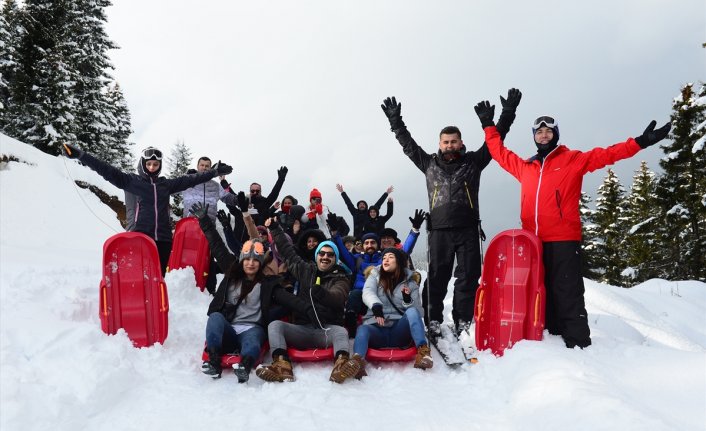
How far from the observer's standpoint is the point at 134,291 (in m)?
4.65

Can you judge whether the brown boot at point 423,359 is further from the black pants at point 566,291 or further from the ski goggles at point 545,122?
the ski goggles at point 545,122

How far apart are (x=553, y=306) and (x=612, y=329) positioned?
2861 millimetres

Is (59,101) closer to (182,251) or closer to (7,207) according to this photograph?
(7,207)

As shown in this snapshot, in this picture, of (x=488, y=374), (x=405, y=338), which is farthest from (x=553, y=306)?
(x=405, y=338)

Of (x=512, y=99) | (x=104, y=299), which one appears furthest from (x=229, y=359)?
(x=512, y=99)

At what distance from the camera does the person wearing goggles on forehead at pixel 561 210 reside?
4312 millimetres

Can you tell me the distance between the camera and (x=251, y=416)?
10.5 ft

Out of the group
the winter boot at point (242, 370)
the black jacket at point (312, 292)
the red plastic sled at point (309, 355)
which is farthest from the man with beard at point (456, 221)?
the winter boot at point (242, 370)

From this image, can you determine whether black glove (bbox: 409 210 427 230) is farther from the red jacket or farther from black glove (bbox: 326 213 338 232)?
black glove (bbox: 326 213 338 232)

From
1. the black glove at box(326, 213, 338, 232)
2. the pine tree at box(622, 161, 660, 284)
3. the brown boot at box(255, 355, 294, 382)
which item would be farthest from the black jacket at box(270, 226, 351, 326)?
the pine tree at box(622, 161, 660, 284)

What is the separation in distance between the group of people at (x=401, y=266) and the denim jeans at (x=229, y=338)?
0.03 feet

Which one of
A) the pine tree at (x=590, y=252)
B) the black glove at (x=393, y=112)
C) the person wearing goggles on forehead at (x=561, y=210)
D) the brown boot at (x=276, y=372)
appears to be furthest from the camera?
the pine tree at (x=590, y=252)

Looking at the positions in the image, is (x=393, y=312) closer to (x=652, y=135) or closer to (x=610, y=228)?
(x=652, y=135)

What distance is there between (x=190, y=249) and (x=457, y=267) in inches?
171
